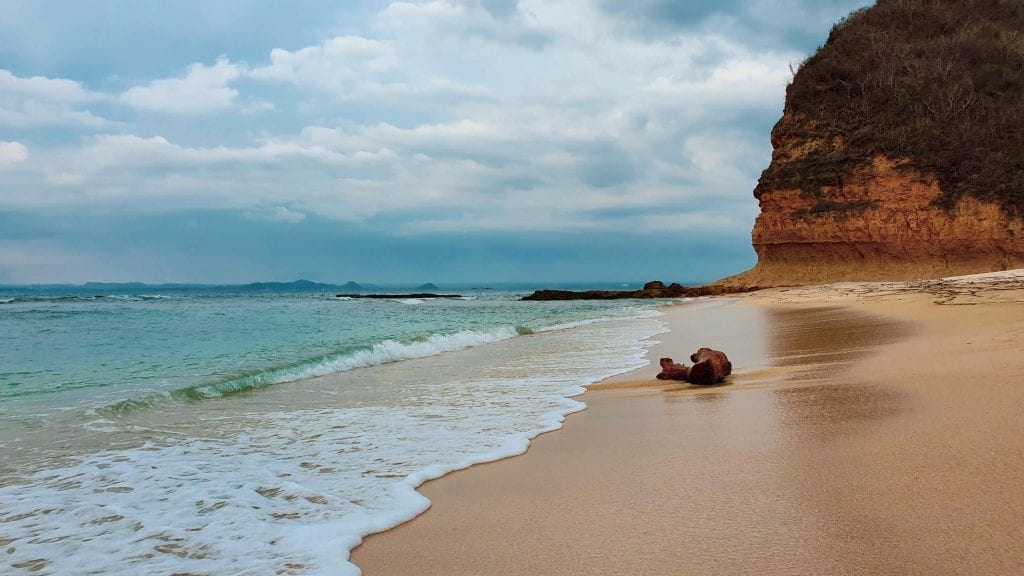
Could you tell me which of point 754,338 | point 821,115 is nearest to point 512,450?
point 754,338

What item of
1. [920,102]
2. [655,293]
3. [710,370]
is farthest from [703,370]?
[655,293]

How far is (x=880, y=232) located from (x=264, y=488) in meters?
36.9

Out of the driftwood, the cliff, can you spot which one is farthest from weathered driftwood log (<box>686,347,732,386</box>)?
the cliff

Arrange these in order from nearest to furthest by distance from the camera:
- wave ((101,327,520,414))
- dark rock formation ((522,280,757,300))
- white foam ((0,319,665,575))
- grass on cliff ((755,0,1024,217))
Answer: white foam ((0,319,665,575))
wave ((101,327,520,414))
grass on cliff ((755,0,1024,217))
dark rock formation ((522,280,757,300))

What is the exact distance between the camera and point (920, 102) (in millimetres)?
35156

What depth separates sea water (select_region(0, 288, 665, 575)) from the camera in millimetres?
2744

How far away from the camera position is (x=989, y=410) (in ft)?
12.1

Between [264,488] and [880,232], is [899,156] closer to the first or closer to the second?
[880,232]

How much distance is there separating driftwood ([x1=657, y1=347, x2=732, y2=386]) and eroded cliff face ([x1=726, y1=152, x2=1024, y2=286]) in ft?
102

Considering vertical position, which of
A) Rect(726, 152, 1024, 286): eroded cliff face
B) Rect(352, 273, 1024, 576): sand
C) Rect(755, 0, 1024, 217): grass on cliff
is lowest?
Rect(352, 273, 1024, 576): sand

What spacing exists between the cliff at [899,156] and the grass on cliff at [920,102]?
7 centimetres

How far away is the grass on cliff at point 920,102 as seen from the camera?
32.3m

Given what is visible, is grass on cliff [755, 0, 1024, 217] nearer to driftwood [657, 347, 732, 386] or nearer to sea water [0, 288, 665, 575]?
sea water [0, 288, 665, 575]

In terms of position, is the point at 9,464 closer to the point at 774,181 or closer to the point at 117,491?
the point at 117,491
